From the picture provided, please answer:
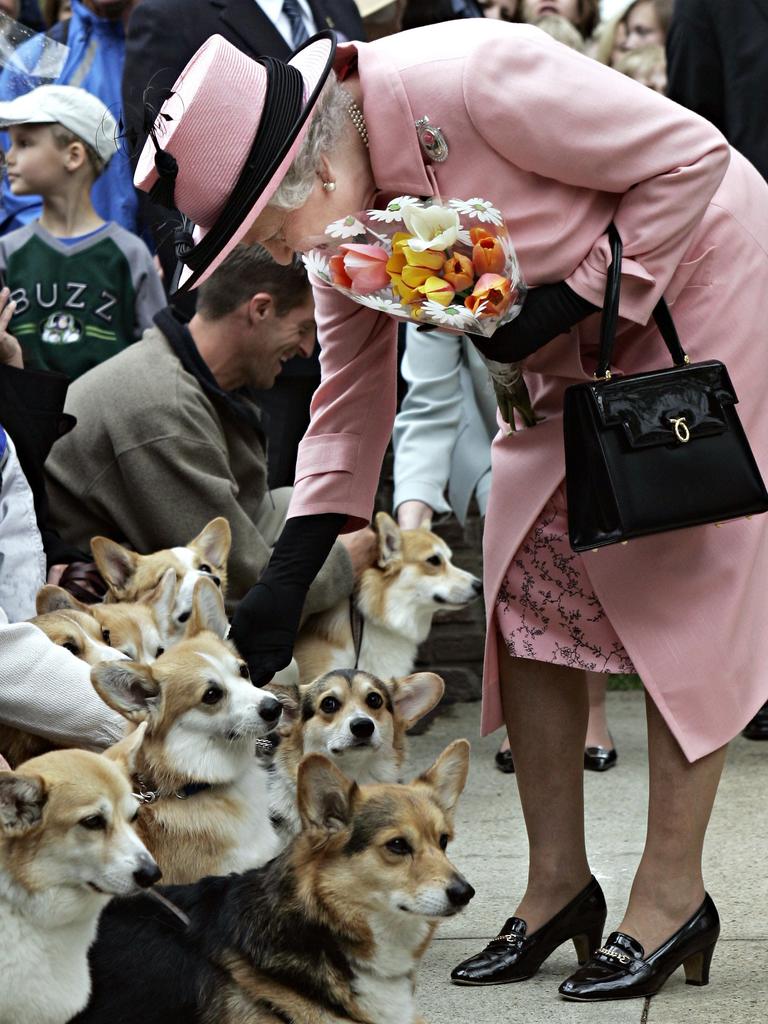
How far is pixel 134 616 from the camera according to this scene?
3.82 metres

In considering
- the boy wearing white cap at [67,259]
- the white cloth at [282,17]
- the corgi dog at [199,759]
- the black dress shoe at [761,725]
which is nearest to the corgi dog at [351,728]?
the corgi dog at [199,759]

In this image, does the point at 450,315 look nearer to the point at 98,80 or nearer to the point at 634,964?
the point at 634,964

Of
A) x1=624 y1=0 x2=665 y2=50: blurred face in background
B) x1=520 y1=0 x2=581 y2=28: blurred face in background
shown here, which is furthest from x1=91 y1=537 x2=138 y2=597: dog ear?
x1=624 y1=0 x2=665 y2=50: blurred face in background

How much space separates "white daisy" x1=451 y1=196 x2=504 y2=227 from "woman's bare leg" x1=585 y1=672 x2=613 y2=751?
Result: 2.52m

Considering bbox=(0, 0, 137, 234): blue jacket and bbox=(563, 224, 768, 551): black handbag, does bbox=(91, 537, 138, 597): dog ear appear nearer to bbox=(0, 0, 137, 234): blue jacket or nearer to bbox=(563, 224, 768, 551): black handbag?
bbox=(563, 224, 768, 551): black handbag

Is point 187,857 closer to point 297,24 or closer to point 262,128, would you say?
point 262,128

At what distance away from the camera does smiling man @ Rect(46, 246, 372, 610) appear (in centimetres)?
425

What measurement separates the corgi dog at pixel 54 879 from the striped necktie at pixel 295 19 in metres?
3.30

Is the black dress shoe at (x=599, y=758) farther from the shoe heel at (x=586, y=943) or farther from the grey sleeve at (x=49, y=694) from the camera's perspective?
the grey sleeve at (x=49, y=694)

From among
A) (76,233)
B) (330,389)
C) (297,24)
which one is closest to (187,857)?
(330,389)

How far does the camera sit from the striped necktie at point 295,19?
16.5ft

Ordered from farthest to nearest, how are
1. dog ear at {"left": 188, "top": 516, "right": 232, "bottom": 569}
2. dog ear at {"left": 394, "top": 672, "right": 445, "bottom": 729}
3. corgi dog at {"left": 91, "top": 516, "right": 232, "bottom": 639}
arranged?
dog ear at {"left": 188, "top": 516, "right": 232, "bottom": 569}
corgi dog at {"left": 91, "top": 516, "right": 232, "bottom": 639}
dog ear at {"left": 394, "top": 672, "right": 445, "bottom": 729}

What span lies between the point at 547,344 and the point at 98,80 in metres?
3.49

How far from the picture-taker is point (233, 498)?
4328 millimetres
